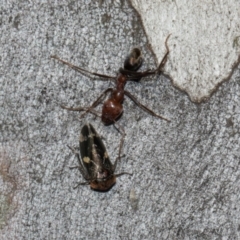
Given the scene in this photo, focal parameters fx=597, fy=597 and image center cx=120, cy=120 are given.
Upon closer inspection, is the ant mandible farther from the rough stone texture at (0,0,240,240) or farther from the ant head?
the ant head

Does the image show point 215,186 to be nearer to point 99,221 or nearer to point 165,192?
point 165,192

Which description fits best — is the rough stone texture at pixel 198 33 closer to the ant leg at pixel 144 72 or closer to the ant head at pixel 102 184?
the ant leg at pixel 144 72

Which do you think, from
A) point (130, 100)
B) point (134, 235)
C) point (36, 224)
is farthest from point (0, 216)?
point (130, 100)

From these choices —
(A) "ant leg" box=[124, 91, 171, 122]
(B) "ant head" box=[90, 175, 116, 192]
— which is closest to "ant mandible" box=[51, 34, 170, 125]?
(A) "ant leg" box=[124, 91, 171, 122]

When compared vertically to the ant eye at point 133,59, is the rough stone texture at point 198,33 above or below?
above

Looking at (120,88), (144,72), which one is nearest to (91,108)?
(120,88)

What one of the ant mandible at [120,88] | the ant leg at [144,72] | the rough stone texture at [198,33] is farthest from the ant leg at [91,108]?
the rough stone texture at [198,33]
